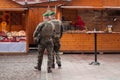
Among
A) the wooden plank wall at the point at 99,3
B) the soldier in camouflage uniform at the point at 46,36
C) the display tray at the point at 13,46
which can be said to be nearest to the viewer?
the soldier in camouflage uniform at the point at 46,36

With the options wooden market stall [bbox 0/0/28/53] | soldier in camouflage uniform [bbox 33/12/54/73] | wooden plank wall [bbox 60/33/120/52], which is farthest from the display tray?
soldier in camouflage uniform [bbox 33/12/54/73]

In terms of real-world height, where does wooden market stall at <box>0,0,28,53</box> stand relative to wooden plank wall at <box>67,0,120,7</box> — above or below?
below

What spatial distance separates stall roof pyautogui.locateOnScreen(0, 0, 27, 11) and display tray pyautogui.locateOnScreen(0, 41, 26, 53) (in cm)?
185

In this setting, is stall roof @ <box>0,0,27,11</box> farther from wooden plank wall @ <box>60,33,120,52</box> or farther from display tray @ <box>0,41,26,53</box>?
wooden plank wall @ <box>60,33,120,52</box>

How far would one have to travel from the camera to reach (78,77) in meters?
11.4

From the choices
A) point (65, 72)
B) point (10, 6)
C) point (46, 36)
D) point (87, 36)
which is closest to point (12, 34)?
point (10, 6)

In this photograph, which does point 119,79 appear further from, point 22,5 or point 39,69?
point 22,5

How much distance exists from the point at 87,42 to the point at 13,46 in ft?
13.4

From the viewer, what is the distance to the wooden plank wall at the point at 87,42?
65.7ft

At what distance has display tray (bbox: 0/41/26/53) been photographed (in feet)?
64.0

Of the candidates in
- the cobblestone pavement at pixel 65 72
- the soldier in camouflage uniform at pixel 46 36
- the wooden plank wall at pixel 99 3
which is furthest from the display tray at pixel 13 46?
the soldier in camouflage uniform at pixel 46 36

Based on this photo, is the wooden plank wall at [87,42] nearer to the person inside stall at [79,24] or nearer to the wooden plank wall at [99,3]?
the person inside stall at [79,24]

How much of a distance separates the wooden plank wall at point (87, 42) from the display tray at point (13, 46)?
2.14m

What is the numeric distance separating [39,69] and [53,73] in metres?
0.80
